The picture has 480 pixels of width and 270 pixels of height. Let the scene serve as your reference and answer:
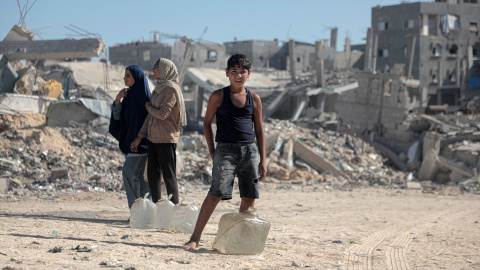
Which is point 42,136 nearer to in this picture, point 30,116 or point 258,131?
point 30,116

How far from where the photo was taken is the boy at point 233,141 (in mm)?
4215

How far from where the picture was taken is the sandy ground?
3.81 metres

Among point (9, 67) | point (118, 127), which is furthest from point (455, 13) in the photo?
point (118, 127)

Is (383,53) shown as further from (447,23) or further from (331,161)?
(331,161)

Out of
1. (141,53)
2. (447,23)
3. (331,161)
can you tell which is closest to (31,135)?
(331,161)

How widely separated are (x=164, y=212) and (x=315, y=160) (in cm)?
1034

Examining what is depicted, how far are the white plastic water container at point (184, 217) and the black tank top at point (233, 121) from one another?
1116 millimetres

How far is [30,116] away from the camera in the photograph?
11641 mm

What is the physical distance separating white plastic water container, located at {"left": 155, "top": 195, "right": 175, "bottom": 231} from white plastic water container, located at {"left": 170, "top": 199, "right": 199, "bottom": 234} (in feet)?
0.32

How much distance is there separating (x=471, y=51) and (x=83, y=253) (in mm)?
43589

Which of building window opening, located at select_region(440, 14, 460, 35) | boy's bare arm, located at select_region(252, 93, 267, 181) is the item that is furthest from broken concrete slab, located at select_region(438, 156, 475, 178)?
building window opening, located at select_region(440, 14, 460, 35)

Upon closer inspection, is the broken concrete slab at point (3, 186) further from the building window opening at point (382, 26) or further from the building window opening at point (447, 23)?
the building window opening at point (447, 23)

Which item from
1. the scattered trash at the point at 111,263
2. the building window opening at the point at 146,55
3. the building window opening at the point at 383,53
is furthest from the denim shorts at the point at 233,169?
the building window opening at the point at 383,53

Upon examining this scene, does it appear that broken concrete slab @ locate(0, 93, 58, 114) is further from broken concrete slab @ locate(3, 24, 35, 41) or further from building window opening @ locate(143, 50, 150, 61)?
building window opening @ locate(143, 50, 150, 61)
